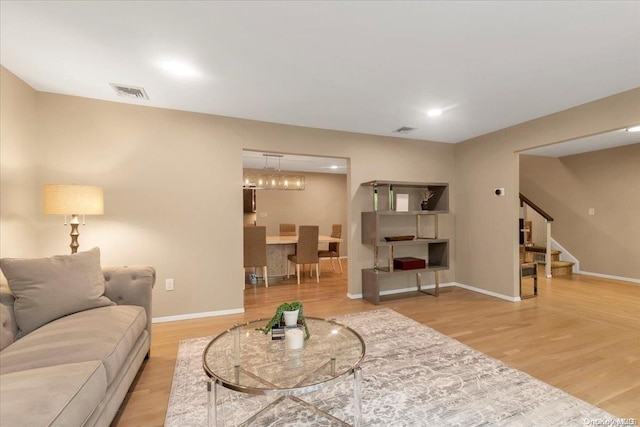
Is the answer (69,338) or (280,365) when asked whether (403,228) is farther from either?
(69,338)

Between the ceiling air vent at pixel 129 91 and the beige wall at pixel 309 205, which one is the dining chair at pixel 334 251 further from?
the ceiling air vent at pixel 129 91

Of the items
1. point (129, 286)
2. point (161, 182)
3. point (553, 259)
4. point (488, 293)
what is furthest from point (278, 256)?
point (553, 259)

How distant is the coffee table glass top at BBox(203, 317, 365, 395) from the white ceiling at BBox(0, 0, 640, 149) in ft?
6.54

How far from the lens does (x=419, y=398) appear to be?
75.1 inches

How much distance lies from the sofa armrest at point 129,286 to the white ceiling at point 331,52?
168cm

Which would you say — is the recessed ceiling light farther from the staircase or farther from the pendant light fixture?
the staircase

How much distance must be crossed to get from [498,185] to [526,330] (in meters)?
2.07

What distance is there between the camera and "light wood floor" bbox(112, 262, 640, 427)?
1996 mm

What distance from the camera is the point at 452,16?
183 cm

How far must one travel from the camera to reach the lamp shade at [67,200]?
8.13ft

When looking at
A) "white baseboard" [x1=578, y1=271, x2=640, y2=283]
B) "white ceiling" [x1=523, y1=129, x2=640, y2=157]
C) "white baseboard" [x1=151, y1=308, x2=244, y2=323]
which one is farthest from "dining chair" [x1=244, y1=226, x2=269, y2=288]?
"white baseboard" [x1=578, y1=271, x2=640, y2=283]

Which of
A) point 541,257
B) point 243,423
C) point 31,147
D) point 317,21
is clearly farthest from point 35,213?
point 541,257

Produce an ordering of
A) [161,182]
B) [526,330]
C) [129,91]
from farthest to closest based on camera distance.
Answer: [161,182], [526,330], [129,91]

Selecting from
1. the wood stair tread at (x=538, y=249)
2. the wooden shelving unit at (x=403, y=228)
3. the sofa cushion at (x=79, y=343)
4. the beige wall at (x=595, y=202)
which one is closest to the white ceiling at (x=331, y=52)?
the wooden shelving unit at (x=403, y=228)
